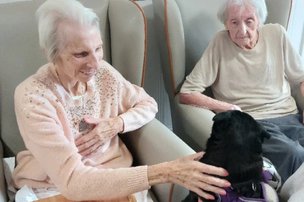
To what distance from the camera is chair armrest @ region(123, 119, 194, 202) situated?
1277mm

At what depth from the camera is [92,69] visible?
123 centimetres

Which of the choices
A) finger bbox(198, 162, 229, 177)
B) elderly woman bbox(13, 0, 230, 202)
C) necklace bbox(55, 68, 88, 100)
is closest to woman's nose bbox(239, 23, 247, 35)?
elderly woman bbox(13, 0, 230, 202)

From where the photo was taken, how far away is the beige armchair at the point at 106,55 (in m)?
1.45

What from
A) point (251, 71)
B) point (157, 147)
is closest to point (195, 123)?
point (157, 147)

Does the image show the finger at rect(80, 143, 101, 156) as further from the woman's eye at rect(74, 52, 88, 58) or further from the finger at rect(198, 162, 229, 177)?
the finger at rect(198, 162, 229, 177)

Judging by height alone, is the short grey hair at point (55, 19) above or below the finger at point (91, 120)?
above

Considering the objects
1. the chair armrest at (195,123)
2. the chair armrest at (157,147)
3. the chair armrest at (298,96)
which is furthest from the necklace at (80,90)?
the chair armrest at (298,96)

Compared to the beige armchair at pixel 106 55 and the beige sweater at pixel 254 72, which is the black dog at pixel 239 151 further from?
the beige sweater at pixel 254 72

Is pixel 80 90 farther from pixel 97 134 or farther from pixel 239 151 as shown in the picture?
pixel 239 151

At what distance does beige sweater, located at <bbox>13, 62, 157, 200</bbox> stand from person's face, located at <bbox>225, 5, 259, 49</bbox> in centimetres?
50

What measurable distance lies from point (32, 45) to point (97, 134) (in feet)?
1.55

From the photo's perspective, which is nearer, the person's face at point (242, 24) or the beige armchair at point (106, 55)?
the beige armchair at point (106, 55)

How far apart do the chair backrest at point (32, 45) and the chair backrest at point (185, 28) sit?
16 cm

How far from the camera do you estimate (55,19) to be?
1.16 metres
